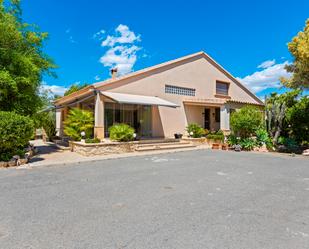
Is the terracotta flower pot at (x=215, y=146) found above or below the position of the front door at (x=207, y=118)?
below

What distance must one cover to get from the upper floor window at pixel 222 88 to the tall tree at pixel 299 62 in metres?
9.85

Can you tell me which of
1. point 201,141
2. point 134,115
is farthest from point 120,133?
point 201,141

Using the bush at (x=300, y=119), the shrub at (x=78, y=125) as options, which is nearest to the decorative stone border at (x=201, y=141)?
the bush at (x=300, y=119)

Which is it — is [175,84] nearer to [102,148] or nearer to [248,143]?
[248,143]

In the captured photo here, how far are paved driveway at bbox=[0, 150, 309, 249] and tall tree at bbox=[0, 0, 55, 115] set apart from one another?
25.6 feet

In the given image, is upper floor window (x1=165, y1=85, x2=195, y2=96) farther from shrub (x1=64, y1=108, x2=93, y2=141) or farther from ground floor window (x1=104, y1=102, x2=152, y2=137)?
shrub (x1=64, y1=108, x2=93, y2=141)

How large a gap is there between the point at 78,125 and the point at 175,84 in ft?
41.5

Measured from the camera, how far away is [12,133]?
14.1 meters

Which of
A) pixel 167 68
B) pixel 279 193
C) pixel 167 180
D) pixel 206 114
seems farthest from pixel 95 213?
pixel 206 114

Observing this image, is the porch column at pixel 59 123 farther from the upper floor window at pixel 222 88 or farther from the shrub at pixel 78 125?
the upper floor window at pixel 222 88

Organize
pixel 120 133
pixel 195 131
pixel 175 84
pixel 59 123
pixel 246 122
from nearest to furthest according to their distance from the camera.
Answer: pixel 120 133, pixel 246 122, pixel 195 131, pixel 175 84, pixel 59 123

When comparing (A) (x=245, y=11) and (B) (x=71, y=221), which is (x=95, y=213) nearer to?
(B) (x=71, y=221)

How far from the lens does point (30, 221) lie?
6082mm

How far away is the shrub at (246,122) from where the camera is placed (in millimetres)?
21828
